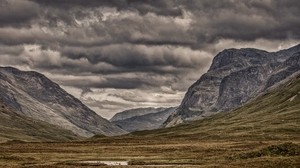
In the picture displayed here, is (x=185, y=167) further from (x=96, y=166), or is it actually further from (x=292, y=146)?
(x=292, y=146)

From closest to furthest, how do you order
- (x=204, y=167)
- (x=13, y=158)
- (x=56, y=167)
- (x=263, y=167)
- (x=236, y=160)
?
(x=263, y=167), (x=204, y=167), (x=56, y=167), (x=236, y=160), (x=13, y=158)

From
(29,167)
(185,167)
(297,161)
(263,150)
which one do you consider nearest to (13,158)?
(29,167)

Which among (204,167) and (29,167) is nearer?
(204,167)

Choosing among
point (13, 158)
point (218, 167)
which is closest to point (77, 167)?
point (218, 167)

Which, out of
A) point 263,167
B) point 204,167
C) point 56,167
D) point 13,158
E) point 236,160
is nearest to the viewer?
point 263,167

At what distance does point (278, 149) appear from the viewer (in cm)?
8606

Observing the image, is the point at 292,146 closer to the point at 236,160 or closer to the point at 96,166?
the point at 236,160

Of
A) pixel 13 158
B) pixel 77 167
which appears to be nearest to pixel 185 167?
pixel 77 167

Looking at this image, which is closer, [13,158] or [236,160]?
[236,160]

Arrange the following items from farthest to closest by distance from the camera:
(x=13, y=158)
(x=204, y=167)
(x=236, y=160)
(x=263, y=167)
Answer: (x=13, y=158), (x=236, y=160), (x=204, y=167), (x=263, y=167)

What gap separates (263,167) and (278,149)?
19.8 meters

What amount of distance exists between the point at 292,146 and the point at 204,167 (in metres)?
22.4

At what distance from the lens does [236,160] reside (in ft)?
274

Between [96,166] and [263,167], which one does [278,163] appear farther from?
[96,166]
